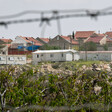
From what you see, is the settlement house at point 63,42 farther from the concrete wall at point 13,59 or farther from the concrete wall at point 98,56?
the concrete wall at point 13,59

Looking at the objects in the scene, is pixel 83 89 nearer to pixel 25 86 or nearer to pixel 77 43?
pixel 25 86

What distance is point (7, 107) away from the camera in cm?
960

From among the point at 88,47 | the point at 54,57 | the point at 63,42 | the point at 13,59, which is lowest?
the point at 13,59

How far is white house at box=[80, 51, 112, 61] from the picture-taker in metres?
44.8

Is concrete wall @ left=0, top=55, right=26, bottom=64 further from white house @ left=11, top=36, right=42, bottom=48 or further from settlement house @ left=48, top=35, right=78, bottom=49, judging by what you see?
white house @ left=11, top=36, right=42, bottom=48

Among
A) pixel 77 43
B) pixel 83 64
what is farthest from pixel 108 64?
pixel 77 43

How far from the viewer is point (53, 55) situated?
4441cm

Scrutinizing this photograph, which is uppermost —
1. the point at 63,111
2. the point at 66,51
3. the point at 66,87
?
the point at 66,51

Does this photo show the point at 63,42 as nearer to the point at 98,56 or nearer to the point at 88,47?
Answer: the point at 98,56

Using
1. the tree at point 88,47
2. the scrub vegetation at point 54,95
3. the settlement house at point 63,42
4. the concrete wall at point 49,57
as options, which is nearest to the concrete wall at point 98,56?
the settlement house at point 63,42

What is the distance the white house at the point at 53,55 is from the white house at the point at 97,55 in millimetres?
1508

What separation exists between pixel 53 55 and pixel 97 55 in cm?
611

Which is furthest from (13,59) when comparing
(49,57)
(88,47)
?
(88,47)

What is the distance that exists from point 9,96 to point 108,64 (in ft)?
107
